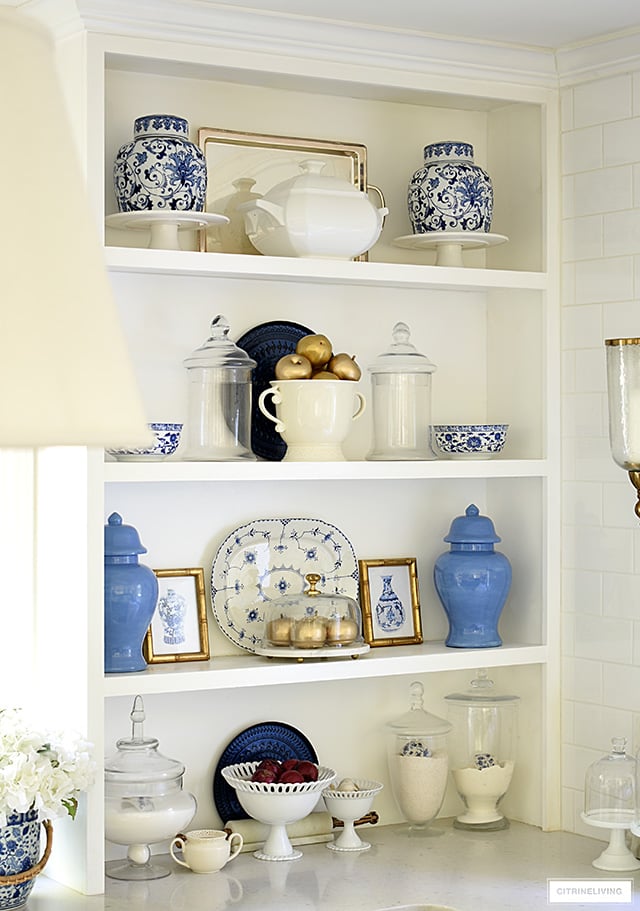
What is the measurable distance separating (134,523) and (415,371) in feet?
2.46

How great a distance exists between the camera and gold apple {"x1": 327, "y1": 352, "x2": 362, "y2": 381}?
3.01m

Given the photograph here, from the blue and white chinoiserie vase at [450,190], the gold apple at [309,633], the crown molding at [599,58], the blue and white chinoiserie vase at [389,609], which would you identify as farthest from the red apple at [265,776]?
the crown molding at [599,58]

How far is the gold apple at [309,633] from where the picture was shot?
9.85ft

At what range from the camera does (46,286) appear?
66 cm

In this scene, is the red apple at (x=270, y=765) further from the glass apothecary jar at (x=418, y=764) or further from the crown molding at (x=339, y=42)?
the crown molding at (x=339, y=42)

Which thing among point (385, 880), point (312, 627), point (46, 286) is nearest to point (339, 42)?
point (312, 627)

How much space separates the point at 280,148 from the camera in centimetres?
317

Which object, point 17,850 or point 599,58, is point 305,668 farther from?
point 599,58

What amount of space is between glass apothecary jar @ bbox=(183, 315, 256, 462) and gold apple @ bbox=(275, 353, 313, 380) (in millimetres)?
86

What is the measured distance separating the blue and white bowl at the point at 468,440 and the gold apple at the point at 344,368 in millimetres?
295

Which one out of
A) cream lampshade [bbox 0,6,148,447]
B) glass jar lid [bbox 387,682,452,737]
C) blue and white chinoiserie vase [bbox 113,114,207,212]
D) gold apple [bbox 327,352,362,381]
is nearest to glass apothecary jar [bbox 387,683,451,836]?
glass jar lid [bbox 387,682,452,737]

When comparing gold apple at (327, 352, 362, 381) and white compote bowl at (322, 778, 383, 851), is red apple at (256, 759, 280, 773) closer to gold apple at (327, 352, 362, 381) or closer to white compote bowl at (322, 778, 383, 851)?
white compote bowl at (322, 778, 383, 851)

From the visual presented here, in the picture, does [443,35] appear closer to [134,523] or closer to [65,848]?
[134,523]

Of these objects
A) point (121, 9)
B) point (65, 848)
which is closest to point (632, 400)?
point (121, 9)
